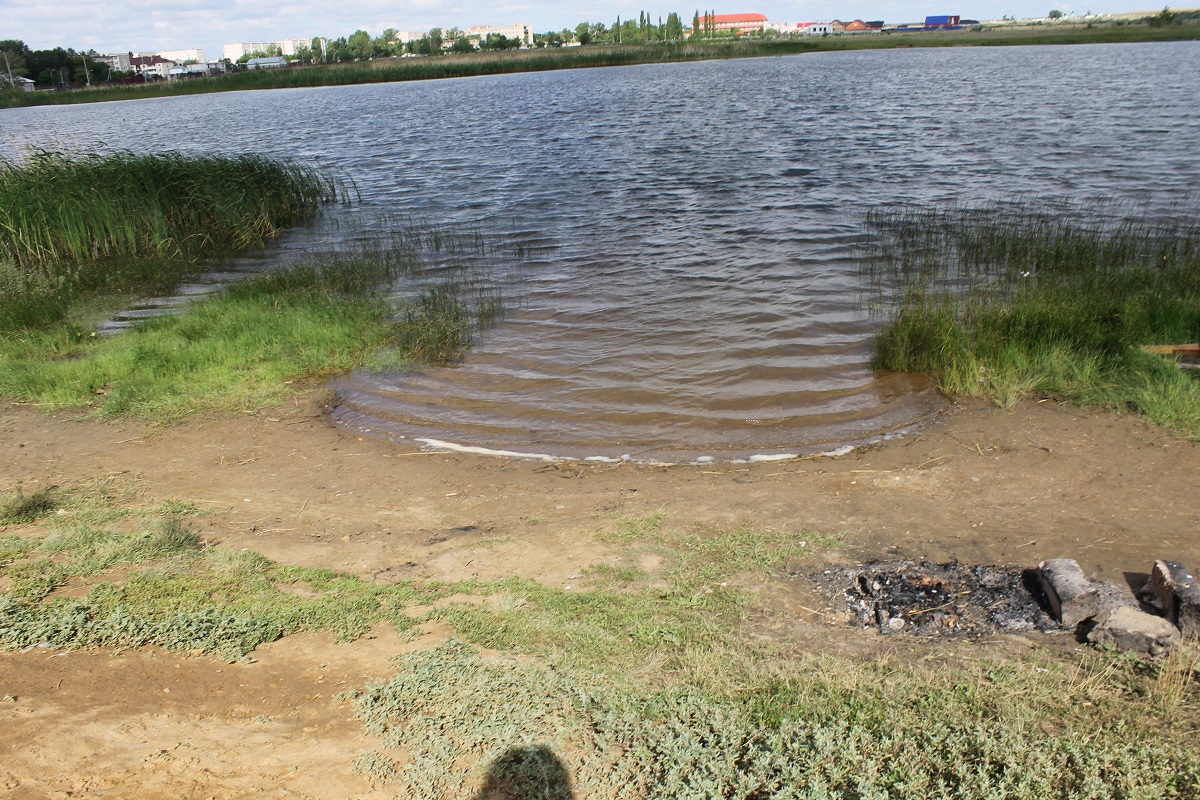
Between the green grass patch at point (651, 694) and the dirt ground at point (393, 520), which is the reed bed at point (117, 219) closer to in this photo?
the dirt ground at point (393, 520)

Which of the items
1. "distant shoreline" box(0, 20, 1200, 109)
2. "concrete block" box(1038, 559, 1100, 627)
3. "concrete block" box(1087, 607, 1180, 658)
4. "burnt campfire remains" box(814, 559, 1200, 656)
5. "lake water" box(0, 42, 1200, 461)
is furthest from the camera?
"distant shoreline" box(0, 20, 1200, 109)

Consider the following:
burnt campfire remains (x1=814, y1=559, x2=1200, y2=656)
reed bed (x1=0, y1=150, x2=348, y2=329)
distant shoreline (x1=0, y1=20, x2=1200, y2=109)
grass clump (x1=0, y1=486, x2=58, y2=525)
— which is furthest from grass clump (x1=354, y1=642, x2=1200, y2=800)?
distant shoreline (x1=0, y1=20, x2=1200, y2=109)

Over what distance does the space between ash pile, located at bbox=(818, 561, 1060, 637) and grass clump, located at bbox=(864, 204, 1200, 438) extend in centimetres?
310

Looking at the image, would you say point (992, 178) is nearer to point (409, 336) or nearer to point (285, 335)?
point (409, 336)

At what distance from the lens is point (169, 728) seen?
3717mm

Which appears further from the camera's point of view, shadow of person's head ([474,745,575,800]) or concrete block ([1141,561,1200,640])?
concrete block ([1141,561,1200,640])

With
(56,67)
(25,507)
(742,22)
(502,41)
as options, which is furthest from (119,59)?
(25,507)

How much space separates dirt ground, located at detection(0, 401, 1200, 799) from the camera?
11.8 feet

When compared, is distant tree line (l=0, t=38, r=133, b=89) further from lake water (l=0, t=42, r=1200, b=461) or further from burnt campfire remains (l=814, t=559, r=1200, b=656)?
burnt campfire remains (l=814, t=559, r=1200, b=656)

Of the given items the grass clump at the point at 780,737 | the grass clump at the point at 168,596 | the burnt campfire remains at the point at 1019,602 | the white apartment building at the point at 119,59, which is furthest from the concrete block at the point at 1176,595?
the white apartment building at the point at 119,59

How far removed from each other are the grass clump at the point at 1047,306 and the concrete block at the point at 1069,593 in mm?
3021

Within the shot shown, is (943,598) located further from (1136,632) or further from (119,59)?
(119,59)

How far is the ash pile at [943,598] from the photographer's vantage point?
4.49 m

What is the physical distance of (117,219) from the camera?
1526 cm
